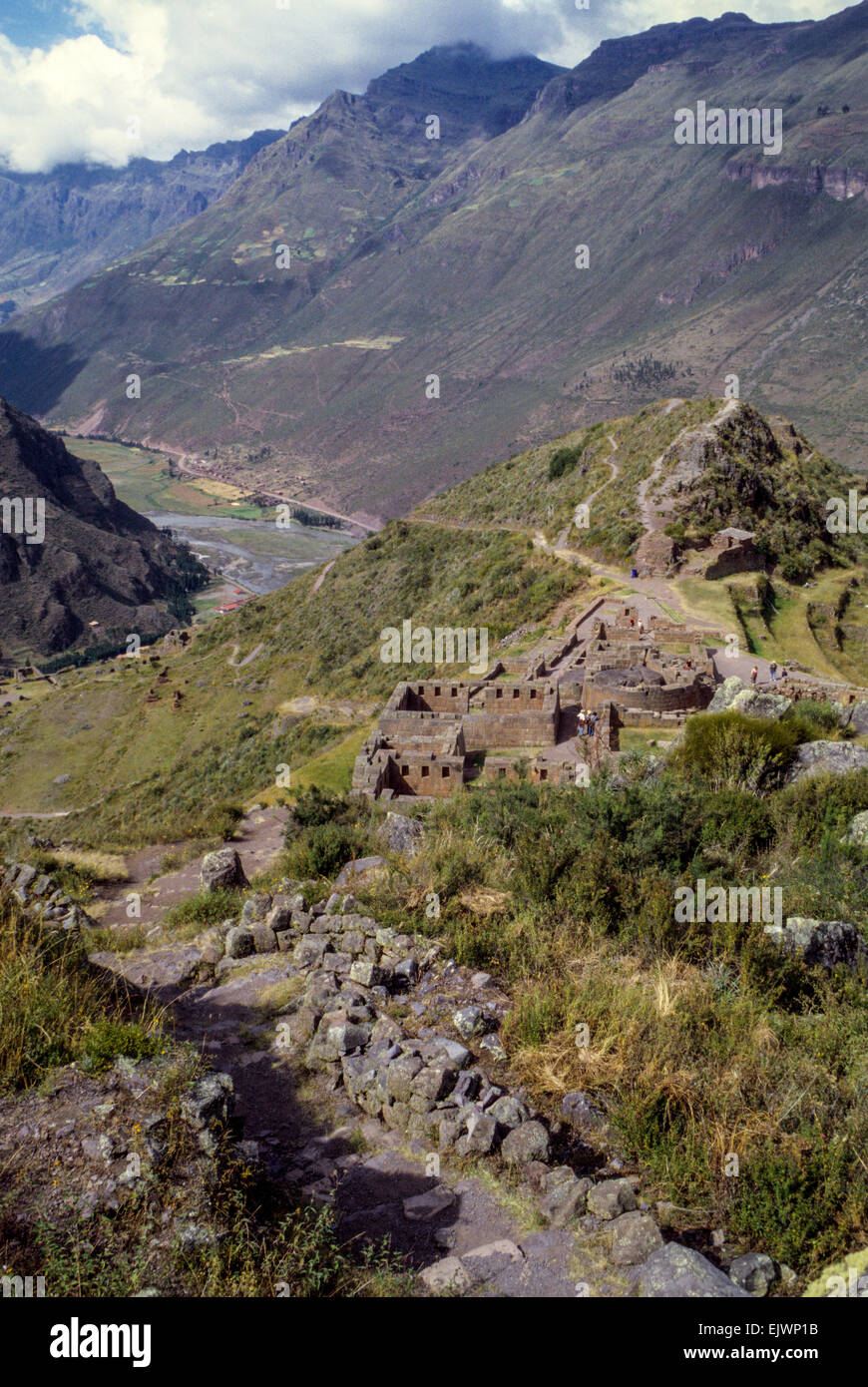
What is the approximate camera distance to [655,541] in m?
40.5

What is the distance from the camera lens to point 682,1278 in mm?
4543

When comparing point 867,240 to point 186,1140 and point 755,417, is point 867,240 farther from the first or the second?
point 186,1140

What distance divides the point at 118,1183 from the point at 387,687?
38.4 m

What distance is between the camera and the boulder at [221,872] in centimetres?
1365

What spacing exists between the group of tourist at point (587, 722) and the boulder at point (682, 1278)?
54.2 feet

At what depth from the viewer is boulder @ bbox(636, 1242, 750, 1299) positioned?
4484 mm

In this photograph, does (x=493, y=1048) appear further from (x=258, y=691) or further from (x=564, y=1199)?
(x=258, y=691)

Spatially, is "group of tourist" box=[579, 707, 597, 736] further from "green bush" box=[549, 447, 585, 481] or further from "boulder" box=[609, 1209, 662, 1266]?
"green bush" box=[549, 447, 585, 481]

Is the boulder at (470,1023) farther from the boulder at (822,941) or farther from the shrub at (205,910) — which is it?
the shrub at (205,910)

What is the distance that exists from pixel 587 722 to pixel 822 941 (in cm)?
1323

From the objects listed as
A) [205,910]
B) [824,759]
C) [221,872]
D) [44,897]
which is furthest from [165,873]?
[824,759]

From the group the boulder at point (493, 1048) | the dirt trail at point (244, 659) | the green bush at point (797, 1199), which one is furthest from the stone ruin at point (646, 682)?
the dirt trail at point (244, 659)
